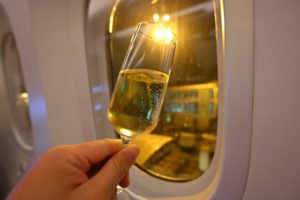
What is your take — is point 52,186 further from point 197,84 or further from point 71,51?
point 71,51

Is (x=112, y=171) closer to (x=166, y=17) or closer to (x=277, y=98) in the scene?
(x=277, y=98)

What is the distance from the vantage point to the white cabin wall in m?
0.51

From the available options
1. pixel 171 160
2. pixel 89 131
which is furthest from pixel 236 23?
pixel 89 131

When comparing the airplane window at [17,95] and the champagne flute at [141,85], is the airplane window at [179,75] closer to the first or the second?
the champagne flute at [141,85]

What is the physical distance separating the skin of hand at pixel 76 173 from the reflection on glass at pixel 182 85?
0.51 m

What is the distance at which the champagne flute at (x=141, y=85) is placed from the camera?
0.48 meters

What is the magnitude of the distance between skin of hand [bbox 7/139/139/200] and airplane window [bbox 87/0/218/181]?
512 millimetres

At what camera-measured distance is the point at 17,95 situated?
1838 millimetres

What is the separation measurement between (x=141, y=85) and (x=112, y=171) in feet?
0.71

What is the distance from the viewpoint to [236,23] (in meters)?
0.56

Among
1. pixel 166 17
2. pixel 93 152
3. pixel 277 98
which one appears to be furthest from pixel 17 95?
pixel 277 98

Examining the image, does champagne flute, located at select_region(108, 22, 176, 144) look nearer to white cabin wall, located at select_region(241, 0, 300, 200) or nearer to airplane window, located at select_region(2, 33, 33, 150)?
white cabin wall, located at select_region(241, 0, 300, 200)

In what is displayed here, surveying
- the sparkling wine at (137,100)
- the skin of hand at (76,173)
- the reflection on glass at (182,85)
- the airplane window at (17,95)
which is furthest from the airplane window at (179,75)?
A: the airplane window at (17,95)

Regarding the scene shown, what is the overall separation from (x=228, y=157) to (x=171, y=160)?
22.6 inches
